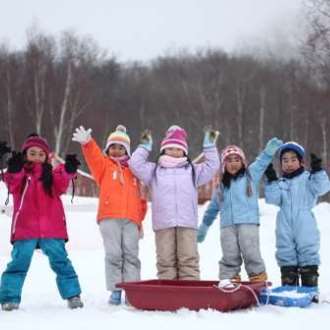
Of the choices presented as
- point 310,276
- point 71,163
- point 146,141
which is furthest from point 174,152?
point 310,276

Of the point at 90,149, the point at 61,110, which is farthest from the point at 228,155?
the point at 61,110

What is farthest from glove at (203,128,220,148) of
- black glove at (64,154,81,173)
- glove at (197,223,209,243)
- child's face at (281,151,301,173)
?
black glove at (64,154,81,173)

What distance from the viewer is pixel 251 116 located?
38375 millimetres

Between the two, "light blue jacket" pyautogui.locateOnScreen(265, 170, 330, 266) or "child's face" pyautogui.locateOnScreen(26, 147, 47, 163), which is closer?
"child's face" pyautogui.locateOnScreen(26, 147, 47, 163)

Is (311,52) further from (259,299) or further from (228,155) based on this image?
(259,299)

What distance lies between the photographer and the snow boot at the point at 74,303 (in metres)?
5.31

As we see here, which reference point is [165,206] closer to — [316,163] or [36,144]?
[36,144]

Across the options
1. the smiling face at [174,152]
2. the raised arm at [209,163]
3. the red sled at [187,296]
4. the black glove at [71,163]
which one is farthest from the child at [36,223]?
the raised arm at [209,163]

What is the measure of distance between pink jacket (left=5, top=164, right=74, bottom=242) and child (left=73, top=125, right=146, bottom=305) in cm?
38

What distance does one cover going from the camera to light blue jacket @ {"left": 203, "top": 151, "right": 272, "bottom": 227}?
6.07 meters

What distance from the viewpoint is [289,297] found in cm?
514

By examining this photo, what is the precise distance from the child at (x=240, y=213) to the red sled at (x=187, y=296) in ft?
3.11

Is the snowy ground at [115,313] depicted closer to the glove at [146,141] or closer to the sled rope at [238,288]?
the sled rope at [238,288]

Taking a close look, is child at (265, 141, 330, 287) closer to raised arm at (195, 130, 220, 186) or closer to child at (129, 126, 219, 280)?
raised arm at (195, 130, 220, 186)
